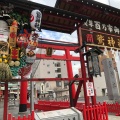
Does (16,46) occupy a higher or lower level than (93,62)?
higher

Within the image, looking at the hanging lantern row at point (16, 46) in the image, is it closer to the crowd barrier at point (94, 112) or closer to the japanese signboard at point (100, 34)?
the crowd barrier at point (94, 112)

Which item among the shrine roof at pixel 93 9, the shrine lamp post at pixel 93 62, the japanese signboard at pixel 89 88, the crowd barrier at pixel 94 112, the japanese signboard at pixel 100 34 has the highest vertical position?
the shrine roof at pixel 93 9

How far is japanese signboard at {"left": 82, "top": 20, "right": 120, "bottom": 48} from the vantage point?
872cm

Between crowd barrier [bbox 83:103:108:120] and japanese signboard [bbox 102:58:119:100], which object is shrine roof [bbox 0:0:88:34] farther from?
japanese signboard [bbox 102:58:119:100]

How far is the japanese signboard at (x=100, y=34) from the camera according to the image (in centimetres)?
872

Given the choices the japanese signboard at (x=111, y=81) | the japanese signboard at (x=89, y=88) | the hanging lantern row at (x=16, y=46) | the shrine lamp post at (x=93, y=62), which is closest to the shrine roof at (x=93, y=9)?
the japanese signboard at (x=111, y=81)

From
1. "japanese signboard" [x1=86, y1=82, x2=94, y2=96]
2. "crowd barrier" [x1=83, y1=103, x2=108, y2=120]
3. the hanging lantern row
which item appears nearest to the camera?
the hanging lantern row

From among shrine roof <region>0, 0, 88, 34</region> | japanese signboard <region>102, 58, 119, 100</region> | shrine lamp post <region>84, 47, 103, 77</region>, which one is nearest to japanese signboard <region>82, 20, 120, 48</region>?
shrine roof <region>0, 0, 88, 34</region>

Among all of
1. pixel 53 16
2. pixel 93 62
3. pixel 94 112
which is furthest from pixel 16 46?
pixel 94 112

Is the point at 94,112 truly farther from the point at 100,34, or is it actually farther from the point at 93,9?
the point at 93,9

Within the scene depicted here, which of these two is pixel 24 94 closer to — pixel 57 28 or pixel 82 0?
pixel 57 28

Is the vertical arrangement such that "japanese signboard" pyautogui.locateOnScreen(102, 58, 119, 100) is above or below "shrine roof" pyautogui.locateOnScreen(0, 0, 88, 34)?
below

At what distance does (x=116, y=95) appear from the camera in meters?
11.7

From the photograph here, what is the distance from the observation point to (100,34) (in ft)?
31.4
